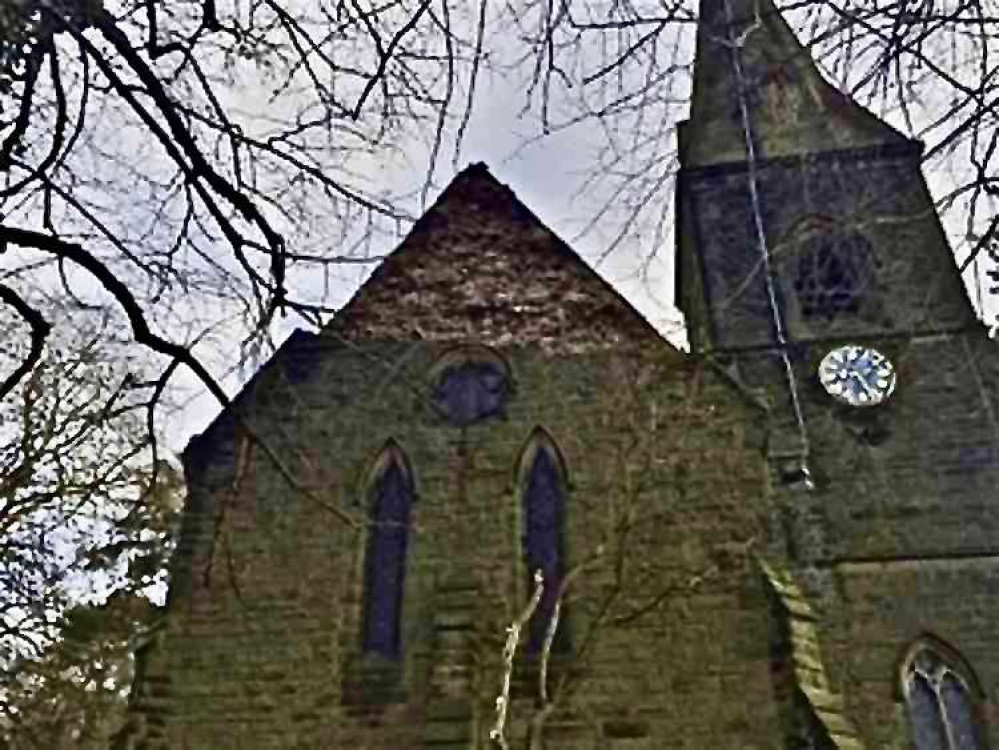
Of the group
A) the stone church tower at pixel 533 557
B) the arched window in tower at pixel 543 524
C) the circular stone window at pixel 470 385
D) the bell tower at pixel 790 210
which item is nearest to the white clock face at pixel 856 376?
the bell tower at pixel 790 210

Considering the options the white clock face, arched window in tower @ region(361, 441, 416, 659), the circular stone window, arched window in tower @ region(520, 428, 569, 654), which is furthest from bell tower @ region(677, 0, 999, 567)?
arched window in tower @ region(361, 441, 416, 659)

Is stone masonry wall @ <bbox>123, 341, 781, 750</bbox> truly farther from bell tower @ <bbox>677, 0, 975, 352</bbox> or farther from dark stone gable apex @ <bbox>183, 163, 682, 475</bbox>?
bell tower @ <bbox>677, 0, 975, 352</bbox>

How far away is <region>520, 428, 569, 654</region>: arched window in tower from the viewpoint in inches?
427

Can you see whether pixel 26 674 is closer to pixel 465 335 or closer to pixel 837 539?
pixel 465 335

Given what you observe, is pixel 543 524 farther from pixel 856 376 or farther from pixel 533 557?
pixel 856 376

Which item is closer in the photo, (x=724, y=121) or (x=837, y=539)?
(x=837, y=539)

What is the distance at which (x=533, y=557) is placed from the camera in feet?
37.2

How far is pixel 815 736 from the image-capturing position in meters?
9.32

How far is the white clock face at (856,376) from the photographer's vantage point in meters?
17.2

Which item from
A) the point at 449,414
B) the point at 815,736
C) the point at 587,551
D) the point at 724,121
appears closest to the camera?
the point at 815,736

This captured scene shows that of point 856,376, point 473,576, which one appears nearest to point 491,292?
point 473,576

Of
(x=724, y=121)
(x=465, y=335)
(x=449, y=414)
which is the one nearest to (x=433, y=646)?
(x=449, y=414)

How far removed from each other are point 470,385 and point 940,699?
6.82 metres

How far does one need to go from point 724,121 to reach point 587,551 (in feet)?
34.6
